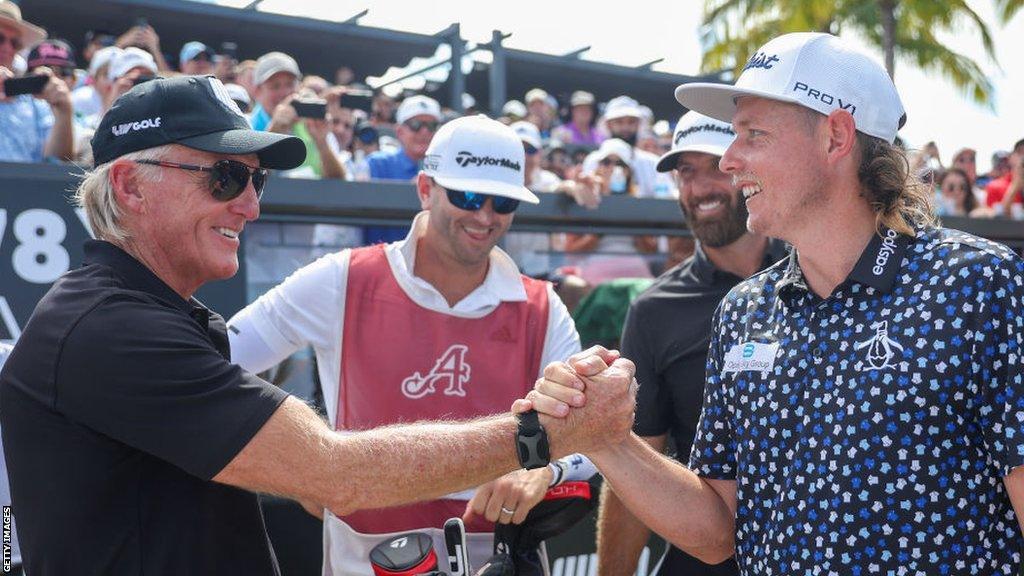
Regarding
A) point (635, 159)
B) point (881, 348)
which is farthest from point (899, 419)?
point (635, 159)

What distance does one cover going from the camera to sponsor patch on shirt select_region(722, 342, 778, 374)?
2.45 meters

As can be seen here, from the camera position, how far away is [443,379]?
361 cm

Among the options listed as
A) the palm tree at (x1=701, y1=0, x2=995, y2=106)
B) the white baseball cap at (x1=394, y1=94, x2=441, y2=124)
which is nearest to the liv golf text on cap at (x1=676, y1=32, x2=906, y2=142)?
the white baseball cap at (x1=394, y1=94, x2=441, y2=124)

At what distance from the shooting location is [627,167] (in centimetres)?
825

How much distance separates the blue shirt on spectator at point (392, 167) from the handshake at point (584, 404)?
462 cm

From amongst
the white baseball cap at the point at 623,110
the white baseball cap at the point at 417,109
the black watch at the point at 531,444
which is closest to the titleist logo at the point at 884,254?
the black watch at the point at 531,444

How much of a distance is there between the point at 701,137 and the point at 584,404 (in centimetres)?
152

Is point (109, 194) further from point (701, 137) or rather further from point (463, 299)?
point (701, 137)

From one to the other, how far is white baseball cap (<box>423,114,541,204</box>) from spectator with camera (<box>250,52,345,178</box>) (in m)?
1.58

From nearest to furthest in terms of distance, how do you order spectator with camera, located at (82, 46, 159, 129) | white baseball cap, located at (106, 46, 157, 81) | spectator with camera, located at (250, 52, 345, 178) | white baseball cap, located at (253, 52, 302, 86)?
spectator with camera, located at (250, 52, 345, 178)
spectator with camera, located at (82, 46, 159, 129)
white baseball cap, located at (106, 46, 157, 81)
white baseball cap, located at (253, 52, 302, 86)

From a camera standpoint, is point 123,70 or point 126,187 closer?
point 126,187

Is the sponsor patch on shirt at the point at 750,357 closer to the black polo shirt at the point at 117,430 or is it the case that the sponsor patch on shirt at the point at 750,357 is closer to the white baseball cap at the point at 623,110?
the black polo shirt at the point at 117,430

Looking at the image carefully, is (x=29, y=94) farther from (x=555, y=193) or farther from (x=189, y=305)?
(x=189, y=305)

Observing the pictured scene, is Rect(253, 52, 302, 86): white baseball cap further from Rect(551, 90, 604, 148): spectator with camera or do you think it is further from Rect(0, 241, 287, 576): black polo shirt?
Rect(551, 90, 604, 148): spectator with camera
